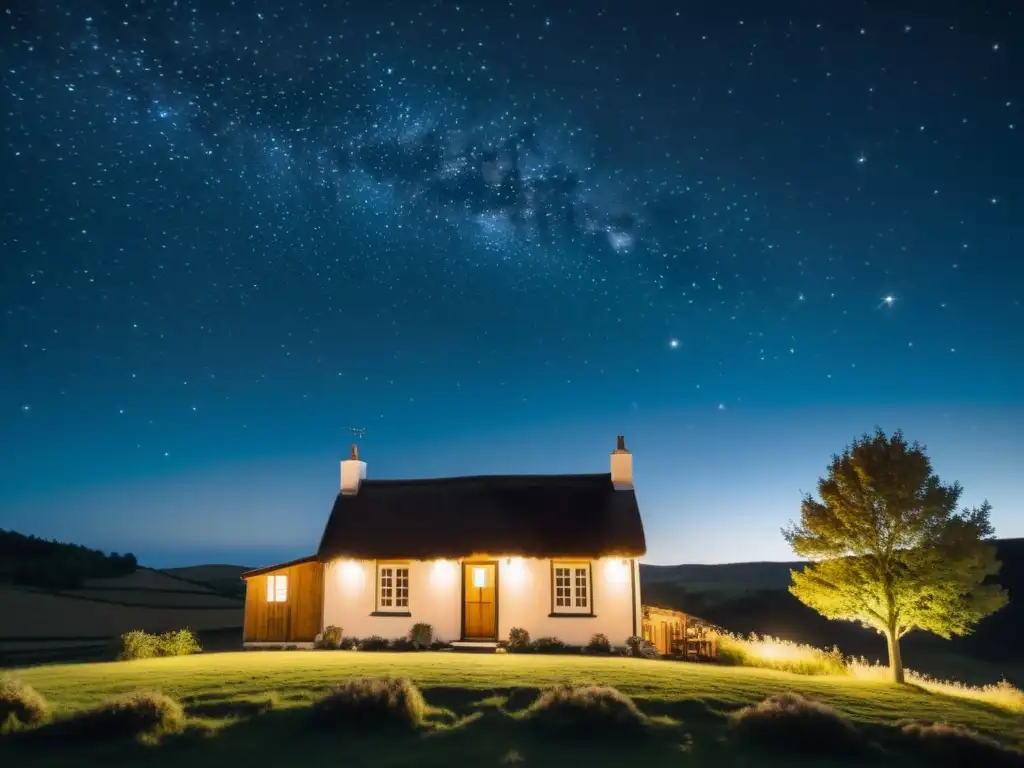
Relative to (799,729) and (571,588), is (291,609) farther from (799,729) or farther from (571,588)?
(799,729)

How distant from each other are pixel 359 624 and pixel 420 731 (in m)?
15.3

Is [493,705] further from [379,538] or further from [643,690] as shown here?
[379,538]

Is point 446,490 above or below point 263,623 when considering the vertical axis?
above

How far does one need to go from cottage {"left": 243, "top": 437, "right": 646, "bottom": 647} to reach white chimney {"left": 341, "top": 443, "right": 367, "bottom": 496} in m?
1.38

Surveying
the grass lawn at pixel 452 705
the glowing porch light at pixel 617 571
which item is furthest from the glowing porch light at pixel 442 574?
the glowing porch light at pixel 617 571

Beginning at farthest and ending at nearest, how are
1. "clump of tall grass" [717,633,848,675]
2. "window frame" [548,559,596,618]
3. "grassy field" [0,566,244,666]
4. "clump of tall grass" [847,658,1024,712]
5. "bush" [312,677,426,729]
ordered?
1. "grassy field" [0,566,244,666]
2. "window frame" [548,559,596,618]
3. "clump of tall grass" [717,633,848,675]
4. "clump of tall grass" [847,658,1024,712]
5. "bush" [312,677,426,729]

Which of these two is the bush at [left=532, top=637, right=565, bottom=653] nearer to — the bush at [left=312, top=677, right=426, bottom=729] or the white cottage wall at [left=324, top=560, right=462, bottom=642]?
the white cottage wall at [left=324, top=560, right=462, bottom=642]

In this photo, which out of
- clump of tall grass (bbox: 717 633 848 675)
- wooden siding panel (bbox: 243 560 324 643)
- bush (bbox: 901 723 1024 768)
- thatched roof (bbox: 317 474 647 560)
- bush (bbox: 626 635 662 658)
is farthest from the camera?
wooden siding panel (bbox: 243 560 324 643)

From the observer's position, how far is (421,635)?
27.9 m

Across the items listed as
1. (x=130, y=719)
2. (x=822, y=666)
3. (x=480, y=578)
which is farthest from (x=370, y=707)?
(x=822, y=666)

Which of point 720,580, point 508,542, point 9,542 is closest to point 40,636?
point 508,542

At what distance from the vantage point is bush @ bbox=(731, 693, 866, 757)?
45.6 feet

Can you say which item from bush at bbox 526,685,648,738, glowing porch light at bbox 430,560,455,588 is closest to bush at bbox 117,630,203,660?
glowing porch light at bbox 430,560,455,588

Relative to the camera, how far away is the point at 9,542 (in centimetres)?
8662
